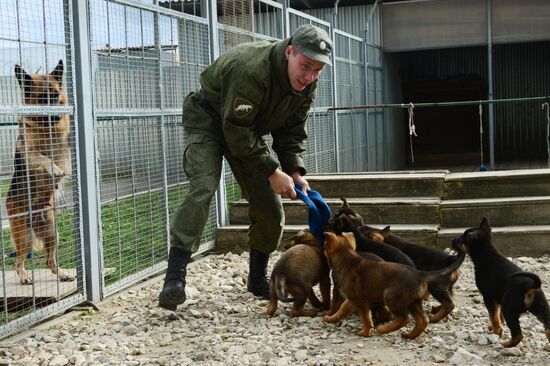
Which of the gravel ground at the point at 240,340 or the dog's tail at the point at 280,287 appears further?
the dog's tail at the point at 280,287

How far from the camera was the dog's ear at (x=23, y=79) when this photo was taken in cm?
532

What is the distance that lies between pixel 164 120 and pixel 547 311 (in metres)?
4.12

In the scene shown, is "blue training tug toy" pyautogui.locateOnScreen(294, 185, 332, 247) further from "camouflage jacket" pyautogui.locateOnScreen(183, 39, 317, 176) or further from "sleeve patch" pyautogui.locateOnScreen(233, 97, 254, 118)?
"sleeve patch" pyautogui.locateOnScreen(233, 97, 254, 118)

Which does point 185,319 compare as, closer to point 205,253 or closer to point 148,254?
point 148,254

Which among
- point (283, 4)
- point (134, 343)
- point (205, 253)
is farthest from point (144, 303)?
point (283, 4)

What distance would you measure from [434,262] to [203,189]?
172 cm

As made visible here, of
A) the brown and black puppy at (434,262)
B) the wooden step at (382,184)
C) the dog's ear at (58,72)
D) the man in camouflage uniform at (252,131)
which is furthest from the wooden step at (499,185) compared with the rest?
the dog's ear at (58,72)

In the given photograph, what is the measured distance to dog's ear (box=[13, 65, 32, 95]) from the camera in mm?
5316

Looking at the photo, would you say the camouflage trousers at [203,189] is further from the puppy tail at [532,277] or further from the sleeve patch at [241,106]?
the puppy tail at [532,277]

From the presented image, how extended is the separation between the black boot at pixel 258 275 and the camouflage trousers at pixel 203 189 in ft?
1.50

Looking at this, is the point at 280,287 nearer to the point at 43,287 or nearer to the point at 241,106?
the point at 241,106

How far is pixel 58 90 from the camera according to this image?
5.72m

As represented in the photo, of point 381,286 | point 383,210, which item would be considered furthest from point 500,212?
point 381,286

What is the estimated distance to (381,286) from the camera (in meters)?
4.79
